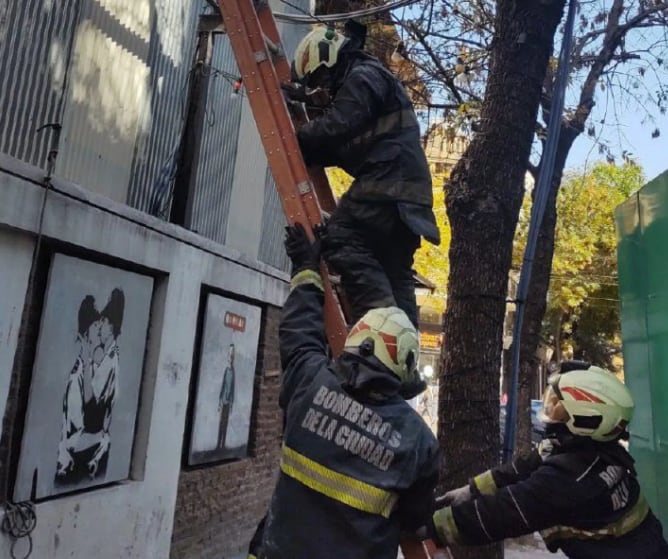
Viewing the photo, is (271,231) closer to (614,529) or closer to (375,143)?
(375,143)

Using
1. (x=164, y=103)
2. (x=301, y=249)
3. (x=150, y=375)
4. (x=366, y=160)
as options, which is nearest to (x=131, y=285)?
(x=150, y=375)

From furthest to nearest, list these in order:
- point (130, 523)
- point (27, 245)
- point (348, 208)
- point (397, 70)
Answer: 1. point (397, 70)
2. point (130, 523)
3. point (27, 245)
4. point (348, 208)

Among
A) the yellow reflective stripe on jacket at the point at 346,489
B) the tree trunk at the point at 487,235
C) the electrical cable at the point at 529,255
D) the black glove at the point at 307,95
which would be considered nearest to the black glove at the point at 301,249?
the black glove at the point at 307,95

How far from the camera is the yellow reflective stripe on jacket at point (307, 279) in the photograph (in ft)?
9.55

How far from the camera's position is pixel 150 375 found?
604 centimetres

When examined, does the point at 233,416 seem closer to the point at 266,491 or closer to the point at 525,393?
the point at 266,491

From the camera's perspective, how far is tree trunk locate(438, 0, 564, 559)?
13.2 ft

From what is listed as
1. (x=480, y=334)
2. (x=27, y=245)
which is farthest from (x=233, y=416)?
(x=480, y=334)

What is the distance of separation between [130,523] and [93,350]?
153 centimetres

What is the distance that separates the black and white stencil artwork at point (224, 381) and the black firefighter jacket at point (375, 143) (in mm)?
3793

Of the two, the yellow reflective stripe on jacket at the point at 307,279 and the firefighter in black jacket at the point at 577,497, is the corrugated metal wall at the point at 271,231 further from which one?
the firefighter in black jacket at the point at 577,497

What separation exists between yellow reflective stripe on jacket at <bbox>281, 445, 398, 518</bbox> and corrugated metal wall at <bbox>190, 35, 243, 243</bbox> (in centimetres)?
468

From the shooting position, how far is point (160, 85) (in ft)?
20.7

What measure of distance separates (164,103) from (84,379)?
264 cm
